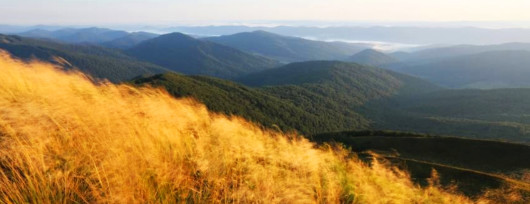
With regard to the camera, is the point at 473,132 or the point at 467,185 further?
the point at 473,132

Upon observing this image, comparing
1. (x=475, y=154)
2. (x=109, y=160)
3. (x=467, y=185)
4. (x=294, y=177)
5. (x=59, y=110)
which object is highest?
(x=59, y=110)

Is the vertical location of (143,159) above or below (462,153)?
above

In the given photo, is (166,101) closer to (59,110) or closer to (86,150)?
(59,110)

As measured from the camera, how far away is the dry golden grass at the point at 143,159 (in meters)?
5.45

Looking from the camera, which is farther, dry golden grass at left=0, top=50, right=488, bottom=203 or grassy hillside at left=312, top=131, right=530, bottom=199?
grassy hillside at left=312, top=131, right=530, bottom=199

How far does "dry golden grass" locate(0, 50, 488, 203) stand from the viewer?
17.9ft

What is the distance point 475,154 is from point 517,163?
9.82m

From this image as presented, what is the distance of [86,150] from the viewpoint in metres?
6.23

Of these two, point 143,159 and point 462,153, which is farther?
point 462,153

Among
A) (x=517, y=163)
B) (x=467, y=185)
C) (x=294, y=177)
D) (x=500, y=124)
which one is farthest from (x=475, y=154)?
(x=500, y=124)

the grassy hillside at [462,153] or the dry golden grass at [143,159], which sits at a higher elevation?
the dry golden grass at [143,159]

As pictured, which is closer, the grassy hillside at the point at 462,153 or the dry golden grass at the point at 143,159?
the dry golden grass at the point at 143,159

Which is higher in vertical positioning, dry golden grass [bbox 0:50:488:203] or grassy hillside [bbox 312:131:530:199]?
dry golden grass [bbox 0:50:488:203]

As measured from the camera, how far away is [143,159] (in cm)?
630
